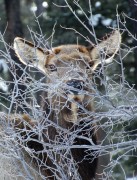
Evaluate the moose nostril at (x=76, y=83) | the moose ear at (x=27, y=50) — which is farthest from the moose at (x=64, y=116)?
the moose nostril at (x=76, y=83)

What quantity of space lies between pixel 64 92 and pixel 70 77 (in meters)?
0.37

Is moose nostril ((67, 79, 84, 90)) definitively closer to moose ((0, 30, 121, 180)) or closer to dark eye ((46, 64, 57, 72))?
moose ((0, 30, 121, 180))

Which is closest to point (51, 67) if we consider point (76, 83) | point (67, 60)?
point (67, 60)

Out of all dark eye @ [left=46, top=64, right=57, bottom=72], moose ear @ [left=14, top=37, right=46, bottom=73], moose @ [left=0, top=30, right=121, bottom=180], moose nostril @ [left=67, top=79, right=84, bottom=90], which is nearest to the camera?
moose nostril @ [left=67, top=79, right=84, bottom=90]

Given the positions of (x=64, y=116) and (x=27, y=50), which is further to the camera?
(x=27, y=50)

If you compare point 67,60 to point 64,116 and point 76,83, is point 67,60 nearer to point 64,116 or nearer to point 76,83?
point 64,116

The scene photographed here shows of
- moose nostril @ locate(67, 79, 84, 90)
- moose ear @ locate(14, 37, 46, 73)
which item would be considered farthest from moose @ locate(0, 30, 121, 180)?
moose nostril @ locate(67, 79, 84, 90)

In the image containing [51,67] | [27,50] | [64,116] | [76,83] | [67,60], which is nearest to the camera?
[76,83]

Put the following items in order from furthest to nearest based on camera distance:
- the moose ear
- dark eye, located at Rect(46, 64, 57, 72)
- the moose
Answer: dark eye, located at Rect(46, 64, 57, 72) → the moose ear → the moose

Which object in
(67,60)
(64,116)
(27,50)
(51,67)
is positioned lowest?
(64,116)

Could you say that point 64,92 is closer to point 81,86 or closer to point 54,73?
point 81,86

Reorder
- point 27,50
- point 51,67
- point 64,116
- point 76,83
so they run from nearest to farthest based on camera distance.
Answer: point 76,83
point 64,116
point 27,50
point 51,67

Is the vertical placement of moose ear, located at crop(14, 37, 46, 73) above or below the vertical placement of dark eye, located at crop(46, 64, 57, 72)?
above

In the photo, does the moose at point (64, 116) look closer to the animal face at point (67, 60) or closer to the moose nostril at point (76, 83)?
the animal face at point (67, 60)
